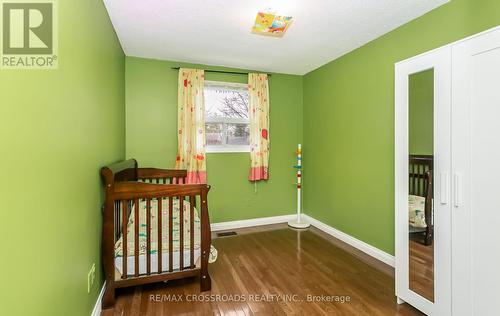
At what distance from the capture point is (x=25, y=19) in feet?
2.97

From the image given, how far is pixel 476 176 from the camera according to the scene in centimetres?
141

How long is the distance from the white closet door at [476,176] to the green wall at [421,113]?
5.9 inches

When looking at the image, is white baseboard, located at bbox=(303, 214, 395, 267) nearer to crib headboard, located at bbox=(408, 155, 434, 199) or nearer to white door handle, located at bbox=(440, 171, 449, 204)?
crib headboard, located at bbox=(408, 155, 434, 199)

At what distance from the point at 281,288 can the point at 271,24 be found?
2.38 meters

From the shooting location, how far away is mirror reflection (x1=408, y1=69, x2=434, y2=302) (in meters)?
1.66

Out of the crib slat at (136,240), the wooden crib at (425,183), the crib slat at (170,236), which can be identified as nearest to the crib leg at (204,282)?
the crib slat at (170,236)

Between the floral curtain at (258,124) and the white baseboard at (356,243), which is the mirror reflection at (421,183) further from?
the floral curtain at (258,124)

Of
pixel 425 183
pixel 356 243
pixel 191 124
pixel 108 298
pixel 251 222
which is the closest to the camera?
pixel 425 183

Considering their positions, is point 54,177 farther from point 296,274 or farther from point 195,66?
point 195,66

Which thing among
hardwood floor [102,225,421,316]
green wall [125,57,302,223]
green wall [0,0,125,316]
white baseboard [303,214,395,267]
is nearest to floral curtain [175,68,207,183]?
green wall [125,57,302,223]

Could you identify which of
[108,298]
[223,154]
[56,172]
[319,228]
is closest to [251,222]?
[319,228]

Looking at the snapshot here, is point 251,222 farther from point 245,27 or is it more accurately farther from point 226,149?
point 245,27

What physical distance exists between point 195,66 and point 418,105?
9.02 feet

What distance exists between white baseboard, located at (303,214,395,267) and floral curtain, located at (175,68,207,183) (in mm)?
1848
